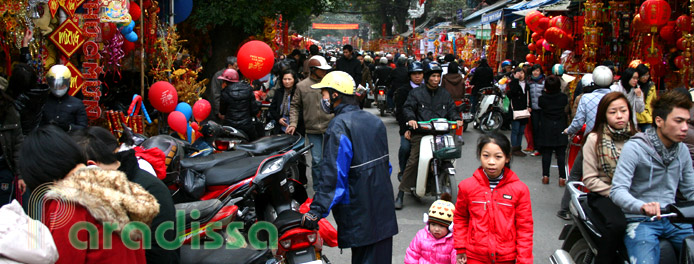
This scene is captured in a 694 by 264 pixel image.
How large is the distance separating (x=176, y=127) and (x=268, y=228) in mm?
4461

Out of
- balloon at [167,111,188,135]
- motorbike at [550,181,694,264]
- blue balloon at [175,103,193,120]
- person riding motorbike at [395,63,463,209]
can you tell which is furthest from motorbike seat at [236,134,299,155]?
motorbike at [550,181,694,264]

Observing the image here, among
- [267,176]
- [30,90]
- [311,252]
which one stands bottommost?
[311,252]

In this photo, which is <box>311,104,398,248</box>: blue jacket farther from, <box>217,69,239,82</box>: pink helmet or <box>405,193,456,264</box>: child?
<box>217,69,239,82</box>: pink helmet

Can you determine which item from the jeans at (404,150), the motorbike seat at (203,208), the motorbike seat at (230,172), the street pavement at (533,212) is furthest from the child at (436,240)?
the jeans at (404,150)

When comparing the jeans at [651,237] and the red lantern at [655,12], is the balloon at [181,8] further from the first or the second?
the jeans at [651,237]

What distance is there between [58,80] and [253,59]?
10.5 ft

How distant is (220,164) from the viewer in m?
5.36

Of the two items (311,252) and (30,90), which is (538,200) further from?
(30,90)

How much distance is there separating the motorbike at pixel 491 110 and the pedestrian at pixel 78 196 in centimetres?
1154

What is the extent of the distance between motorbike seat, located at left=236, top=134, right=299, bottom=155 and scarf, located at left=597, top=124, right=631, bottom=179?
3078mm

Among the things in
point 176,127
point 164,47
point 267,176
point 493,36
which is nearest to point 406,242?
point 267,176

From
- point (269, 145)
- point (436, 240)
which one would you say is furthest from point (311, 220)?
point (269, 145)

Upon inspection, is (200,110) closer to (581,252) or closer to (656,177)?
(581,252)

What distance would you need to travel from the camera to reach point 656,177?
380cm
